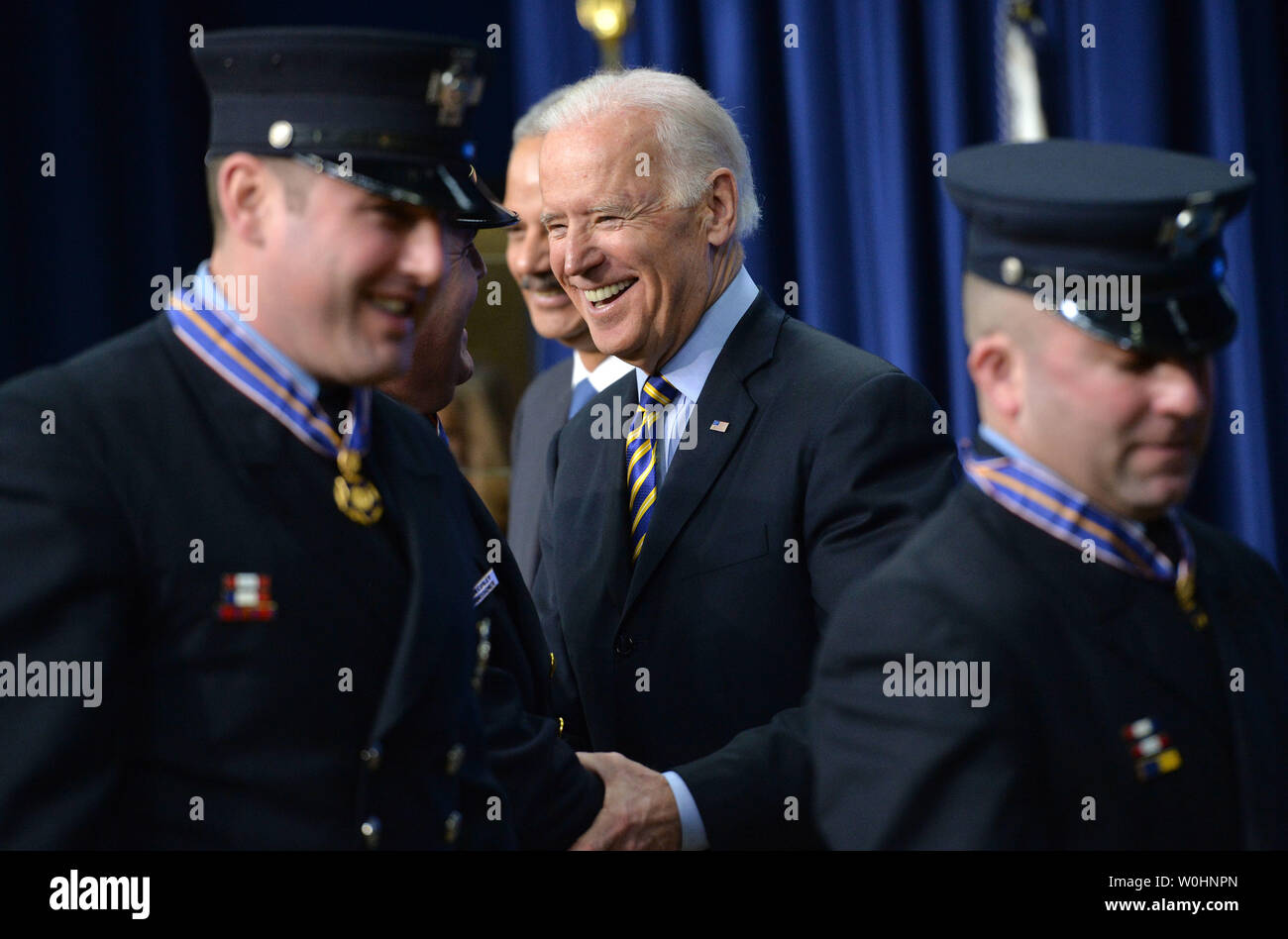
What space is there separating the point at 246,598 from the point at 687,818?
0.76m

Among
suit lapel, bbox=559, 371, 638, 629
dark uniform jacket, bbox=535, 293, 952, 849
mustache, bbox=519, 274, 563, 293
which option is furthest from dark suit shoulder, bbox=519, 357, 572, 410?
dark uniform jacket, bbox=535, 293, 952, 849

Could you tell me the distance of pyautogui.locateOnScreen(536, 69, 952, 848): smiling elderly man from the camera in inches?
78.0

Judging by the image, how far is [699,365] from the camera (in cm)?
225

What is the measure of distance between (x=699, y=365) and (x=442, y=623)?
0.90 metres

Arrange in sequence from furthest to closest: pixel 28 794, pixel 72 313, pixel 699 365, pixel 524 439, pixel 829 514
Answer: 1. pixel 72 313
2. pixel 524 439
3. pixel 699 365
4. pixel 829 514
5. pixel 28 794

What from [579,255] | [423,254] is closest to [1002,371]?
[423,254]

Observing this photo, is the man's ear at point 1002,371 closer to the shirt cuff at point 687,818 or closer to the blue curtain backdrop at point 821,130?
the shirt cuff at point 687,818

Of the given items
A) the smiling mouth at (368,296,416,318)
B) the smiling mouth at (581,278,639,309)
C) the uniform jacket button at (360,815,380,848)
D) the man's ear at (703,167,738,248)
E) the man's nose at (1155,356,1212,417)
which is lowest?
the uniform jacket button at (360,815,380,848)

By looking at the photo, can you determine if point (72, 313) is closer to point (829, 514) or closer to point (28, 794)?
point (829, 514)

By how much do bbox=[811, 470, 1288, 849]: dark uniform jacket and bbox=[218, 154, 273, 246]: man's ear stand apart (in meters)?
0.64

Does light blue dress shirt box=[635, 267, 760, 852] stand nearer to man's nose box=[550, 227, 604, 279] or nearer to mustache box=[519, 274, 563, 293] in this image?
man's nose box=[550, 227, 604, 279]

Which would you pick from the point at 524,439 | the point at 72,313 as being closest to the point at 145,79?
the point at 72,313

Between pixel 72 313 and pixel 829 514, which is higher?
pixel 72 313

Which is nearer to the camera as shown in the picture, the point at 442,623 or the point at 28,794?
the point at 28,794
